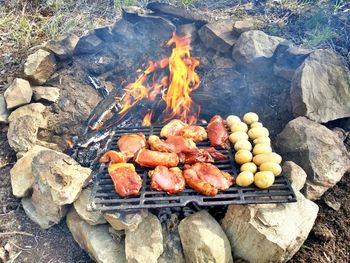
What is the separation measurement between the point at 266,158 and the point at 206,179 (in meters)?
0.65

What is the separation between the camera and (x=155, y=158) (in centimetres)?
341

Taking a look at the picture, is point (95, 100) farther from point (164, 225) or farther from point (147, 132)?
point (164, 225)

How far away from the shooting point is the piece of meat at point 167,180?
312 centimetres

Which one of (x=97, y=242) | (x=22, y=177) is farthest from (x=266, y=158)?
(x=22, y=177)

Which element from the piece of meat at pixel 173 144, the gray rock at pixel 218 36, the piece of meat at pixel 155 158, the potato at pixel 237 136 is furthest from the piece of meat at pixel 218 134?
the gray rock at pixel 218 36

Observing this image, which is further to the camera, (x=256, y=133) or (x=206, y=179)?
(x=256, y=133)

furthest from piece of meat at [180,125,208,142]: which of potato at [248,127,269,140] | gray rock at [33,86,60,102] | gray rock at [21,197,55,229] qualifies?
gray rock at [33,86,60,102]

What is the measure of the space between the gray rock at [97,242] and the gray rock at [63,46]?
2.36 meters

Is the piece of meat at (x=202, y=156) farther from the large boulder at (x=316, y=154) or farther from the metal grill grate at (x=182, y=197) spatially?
the large boulder at (x=316, y=154)

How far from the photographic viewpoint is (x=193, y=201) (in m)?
3.06

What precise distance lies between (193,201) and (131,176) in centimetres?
62

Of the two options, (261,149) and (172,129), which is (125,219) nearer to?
(172,129)

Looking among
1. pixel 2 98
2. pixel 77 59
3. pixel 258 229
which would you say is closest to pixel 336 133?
pixel 258 229

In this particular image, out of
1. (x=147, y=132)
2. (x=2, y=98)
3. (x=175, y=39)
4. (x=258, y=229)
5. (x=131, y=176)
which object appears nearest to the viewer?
(x=258, y=229)
